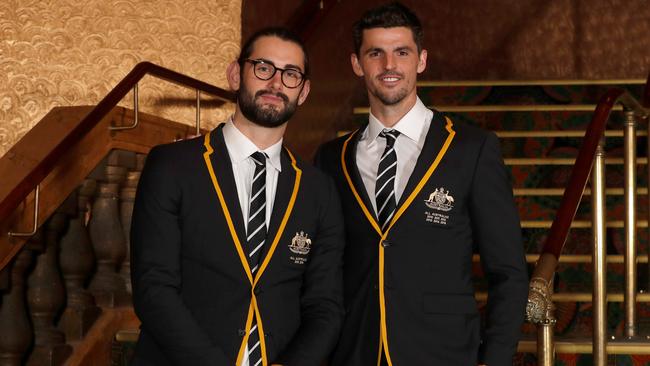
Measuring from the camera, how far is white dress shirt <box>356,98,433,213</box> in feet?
8.09

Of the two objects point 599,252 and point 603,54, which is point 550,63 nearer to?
point 603,54

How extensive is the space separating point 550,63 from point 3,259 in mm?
4885

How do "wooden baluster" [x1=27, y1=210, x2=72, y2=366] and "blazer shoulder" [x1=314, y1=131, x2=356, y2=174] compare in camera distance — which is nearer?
"blazer shoulder" [x1=314, y1=131, x2=356, y2=174]

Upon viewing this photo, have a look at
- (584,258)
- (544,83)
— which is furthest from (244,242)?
(544,83)

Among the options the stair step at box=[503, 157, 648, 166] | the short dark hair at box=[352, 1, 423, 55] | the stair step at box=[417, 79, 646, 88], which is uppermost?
the stair step at box=[417, 79, 646, 88]

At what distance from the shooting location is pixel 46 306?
11.7 ft

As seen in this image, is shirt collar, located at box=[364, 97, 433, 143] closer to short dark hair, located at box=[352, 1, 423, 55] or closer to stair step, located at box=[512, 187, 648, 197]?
short dark hair, located at box=[352, 1, 423, 55]

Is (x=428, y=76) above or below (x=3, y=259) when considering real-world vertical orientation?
above

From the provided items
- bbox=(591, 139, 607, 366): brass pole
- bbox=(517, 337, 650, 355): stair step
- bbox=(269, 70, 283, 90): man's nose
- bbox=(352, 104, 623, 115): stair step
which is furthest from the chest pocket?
bbox=(352, 104, 623, 115): stair step

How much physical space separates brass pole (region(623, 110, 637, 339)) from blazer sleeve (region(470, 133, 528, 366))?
1346 mm

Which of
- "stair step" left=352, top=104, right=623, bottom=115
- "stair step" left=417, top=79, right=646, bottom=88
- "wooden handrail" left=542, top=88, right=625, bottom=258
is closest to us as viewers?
"wooden handrail" left=542, top=88, right=625, bottom=258

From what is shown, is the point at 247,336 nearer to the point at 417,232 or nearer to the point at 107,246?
the point at 417,232

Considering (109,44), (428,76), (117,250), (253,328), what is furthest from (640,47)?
(253,328)

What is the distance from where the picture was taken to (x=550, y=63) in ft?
24.0
